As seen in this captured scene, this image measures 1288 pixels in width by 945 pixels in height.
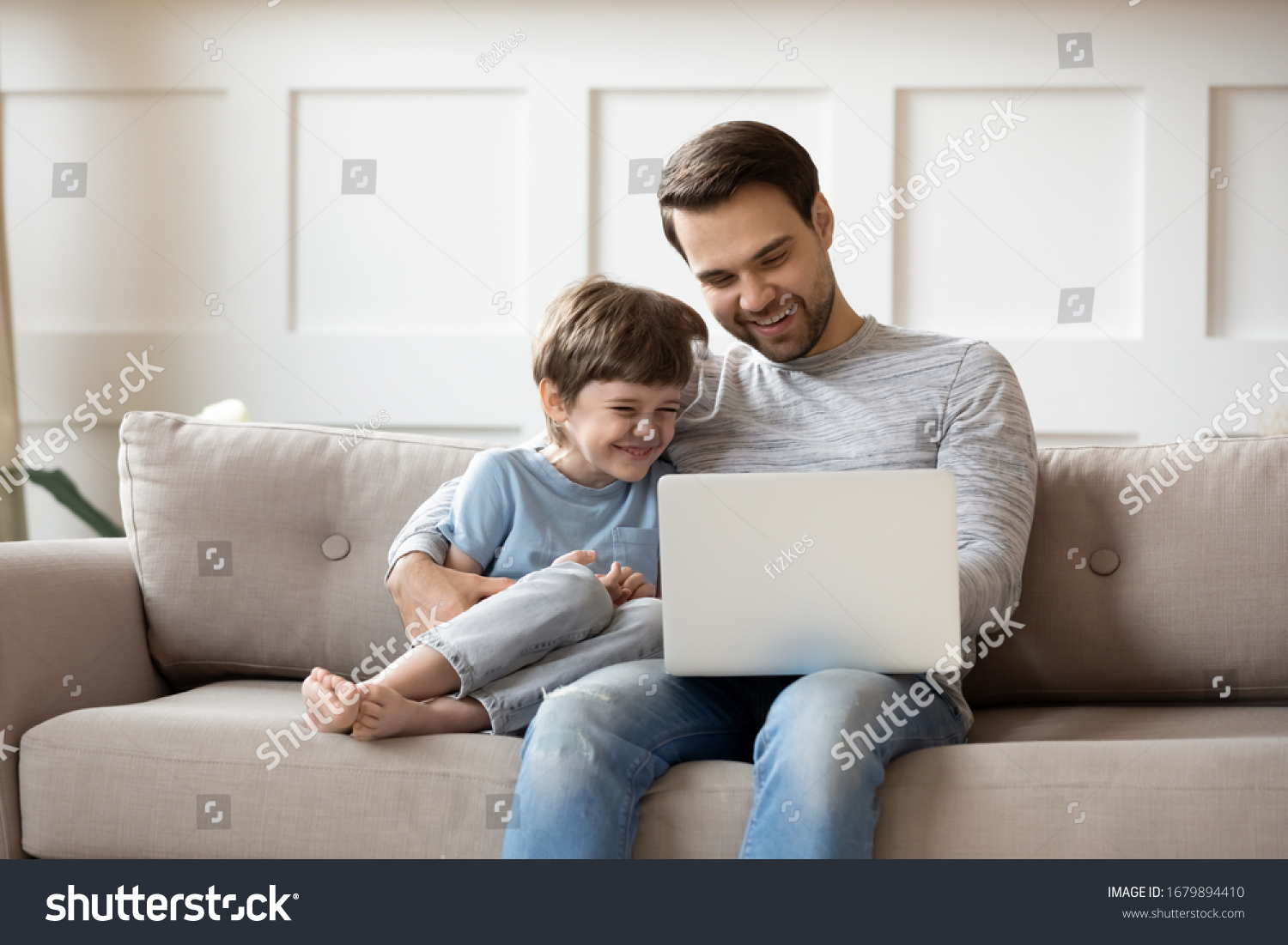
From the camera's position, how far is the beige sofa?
1.02m

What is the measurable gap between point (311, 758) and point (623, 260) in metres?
1.54

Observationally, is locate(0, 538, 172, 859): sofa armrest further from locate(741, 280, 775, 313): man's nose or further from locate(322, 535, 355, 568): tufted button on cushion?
locate(741, 280, 775, 313): man's nose

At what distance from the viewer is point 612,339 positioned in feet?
4.31

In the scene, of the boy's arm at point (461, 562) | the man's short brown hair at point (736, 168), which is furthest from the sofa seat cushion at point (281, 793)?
the man's short brown hair at point (736, 168)

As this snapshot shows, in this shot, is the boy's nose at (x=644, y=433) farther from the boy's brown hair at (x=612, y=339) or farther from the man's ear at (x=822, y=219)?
the man's ear at (x=822, y=219)

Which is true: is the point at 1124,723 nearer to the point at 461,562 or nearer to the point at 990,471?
the point at 990,471

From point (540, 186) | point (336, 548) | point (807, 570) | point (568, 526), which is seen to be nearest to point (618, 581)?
point (568, 526)

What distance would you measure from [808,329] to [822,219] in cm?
16

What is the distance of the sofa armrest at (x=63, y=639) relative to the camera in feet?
4.01

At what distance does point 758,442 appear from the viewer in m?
1.36

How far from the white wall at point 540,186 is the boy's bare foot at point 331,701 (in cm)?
136

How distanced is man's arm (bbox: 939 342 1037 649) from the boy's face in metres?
0.33
